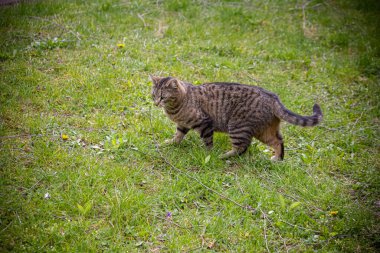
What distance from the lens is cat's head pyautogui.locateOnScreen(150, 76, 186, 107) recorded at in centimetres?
555

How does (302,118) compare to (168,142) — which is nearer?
(302,118)

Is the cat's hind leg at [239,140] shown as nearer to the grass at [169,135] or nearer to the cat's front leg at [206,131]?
the grass at [169,135]

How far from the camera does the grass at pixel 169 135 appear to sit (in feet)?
13.8

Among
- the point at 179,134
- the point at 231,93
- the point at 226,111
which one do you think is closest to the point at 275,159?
the point at 226,111

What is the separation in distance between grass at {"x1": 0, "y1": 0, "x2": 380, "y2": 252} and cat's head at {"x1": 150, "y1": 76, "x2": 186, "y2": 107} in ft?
1.65

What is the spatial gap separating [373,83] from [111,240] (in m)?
6.16

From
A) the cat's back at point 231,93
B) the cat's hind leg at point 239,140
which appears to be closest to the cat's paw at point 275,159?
the cat's hind leg at point 239,140

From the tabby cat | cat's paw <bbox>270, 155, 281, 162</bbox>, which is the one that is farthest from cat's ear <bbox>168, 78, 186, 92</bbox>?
cat's paw <bbox>270, 155, 281, 162</bbox>

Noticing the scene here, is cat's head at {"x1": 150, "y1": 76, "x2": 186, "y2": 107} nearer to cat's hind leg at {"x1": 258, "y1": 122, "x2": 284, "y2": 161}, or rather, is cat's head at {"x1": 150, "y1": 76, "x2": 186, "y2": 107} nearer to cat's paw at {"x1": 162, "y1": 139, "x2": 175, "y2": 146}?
cat's paw at {"x1": 162, "y1": 139, "x2": 175, "y2": 146}

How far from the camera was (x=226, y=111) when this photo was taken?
5605mm

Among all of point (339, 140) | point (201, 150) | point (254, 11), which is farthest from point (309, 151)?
point (254, 11)

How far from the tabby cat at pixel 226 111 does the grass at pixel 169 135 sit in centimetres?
25

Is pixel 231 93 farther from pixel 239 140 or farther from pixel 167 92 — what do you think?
pixel 167 92

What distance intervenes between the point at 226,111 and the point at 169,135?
2.92ft
